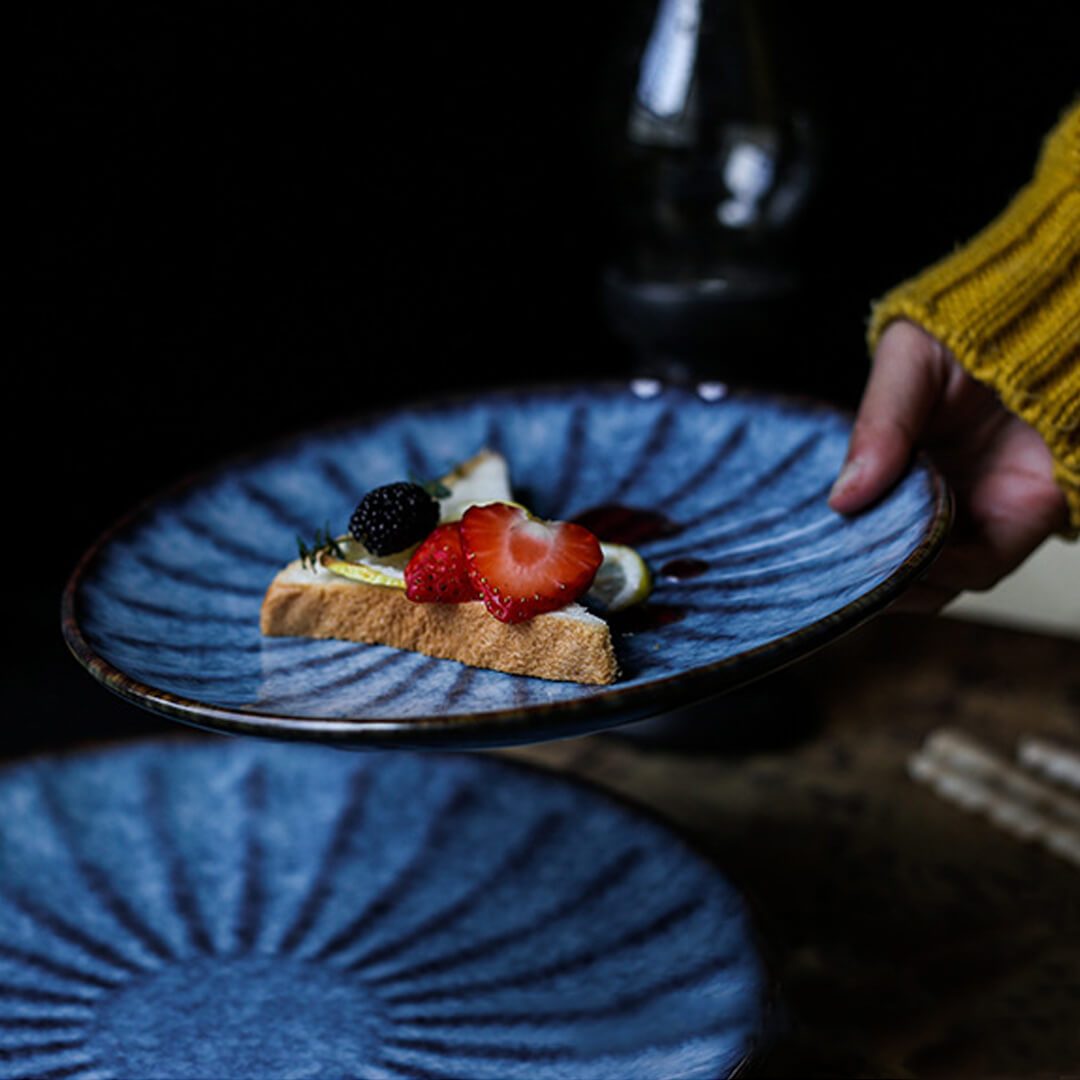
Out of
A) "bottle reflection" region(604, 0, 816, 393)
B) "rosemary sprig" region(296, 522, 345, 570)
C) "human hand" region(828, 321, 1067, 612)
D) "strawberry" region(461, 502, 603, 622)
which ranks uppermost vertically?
"bottle reflection" region(604, 0, 816, 393)

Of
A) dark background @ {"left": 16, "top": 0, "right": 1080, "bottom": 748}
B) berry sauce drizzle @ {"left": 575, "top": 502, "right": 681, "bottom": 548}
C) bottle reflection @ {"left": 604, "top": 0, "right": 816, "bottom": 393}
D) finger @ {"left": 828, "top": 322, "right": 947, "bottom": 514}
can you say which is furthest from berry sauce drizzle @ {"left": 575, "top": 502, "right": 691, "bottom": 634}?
dark background @ {"left": 16, "top": 0, "right": 1080, "bottom": 748}

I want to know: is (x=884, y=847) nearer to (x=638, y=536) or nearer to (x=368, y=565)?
(x=638, y=536)

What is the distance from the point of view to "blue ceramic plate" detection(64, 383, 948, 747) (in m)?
0.69

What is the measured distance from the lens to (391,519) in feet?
2.87

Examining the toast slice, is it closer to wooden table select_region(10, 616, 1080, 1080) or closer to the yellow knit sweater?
wooden table select_region(10, 616, 1080, 1080)

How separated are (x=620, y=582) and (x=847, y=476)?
155 mm

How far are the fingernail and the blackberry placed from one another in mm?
252

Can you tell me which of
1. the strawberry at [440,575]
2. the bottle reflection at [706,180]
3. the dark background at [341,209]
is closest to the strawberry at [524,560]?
the strawberry at [440,575]

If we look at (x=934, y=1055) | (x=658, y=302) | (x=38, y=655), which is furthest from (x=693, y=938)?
(x=38, y=655)

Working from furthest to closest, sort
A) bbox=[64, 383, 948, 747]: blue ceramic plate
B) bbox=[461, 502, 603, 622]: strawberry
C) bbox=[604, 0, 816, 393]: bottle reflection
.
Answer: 1. bbox=[604, 0, 816, 393]: bottle reflection
2. bbox=[461, 502, 603, 622]: strawberry
3. bbox=[64, 383, 948, 747]: blue ceramic plate

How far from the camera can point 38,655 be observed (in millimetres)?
1786

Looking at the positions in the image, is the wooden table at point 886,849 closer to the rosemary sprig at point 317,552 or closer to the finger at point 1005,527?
the finger at point 1005,527

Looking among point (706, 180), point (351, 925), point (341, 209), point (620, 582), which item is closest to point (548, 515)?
point (620, 582)

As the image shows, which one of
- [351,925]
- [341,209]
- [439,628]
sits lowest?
[351,925]
